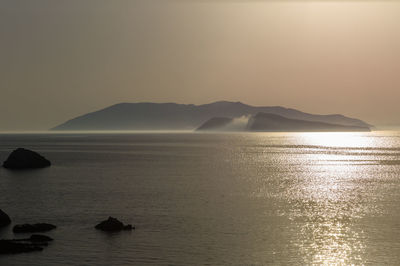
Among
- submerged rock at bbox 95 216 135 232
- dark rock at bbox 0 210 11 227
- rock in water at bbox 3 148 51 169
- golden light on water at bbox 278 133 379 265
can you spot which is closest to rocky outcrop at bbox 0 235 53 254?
submerged rock at bbox 95 216 135 232

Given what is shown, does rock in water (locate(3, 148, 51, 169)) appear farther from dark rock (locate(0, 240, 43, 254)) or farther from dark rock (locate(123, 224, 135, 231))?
dark rock (locate(0, 240, 43, 254))

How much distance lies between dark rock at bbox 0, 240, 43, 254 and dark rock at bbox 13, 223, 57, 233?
5334mm

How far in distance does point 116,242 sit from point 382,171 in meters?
96.4

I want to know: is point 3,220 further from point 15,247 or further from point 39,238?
point 15,247

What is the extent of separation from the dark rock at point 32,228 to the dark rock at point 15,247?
533 cm

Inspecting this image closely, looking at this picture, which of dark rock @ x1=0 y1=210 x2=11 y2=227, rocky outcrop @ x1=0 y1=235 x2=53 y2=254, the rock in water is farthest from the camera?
the rock in water

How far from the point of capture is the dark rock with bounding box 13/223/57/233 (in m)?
51.2

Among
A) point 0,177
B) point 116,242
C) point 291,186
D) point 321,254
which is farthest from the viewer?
point 0,177

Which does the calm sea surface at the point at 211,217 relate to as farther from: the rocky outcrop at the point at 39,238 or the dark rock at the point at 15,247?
the rocky outcrop at the point at 39,238

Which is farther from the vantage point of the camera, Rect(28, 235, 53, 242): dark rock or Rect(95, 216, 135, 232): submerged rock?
Rect(95, 216, 135, 232): submerged rock

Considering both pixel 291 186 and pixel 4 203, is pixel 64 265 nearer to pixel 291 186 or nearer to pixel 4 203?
pixel 4 203

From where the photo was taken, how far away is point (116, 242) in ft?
156

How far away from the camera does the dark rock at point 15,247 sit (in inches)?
1727

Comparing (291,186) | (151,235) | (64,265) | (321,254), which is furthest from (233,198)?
(64,265)
